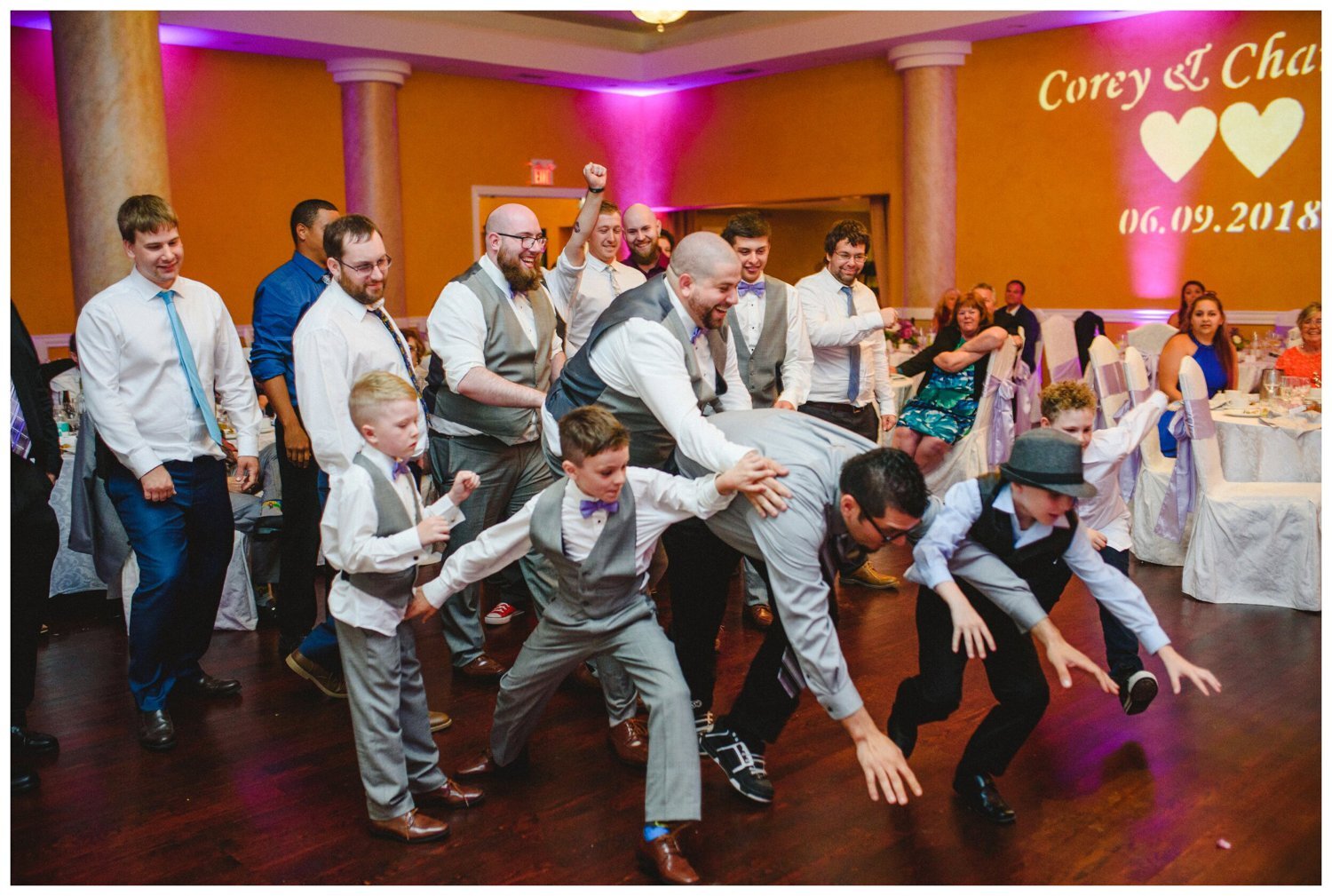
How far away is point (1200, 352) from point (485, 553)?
14.4 feet

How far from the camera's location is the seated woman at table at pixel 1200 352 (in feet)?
17.9

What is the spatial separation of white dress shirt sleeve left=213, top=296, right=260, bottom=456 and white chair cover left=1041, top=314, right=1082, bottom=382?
4.34m

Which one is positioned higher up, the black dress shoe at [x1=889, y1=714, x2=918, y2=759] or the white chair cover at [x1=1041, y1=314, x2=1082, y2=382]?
the white chair cover at [x1=1041, y1=314, x2=1082, y2=382]

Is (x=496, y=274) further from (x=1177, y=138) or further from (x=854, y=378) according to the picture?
(x=1177, y=138)

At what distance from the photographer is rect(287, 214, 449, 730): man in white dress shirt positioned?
10.3 ft

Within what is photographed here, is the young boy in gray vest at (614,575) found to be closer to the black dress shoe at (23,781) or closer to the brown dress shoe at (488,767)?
the brown dress shoe at (488,767)

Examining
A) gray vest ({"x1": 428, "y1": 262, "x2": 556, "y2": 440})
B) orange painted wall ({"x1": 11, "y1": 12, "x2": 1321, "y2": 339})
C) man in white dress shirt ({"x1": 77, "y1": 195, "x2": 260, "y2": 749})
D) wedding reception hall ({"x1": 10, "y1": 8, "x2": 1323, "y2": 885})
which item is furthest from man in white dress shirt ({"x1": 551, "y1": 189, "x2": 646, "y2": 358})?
orange painted wall ({"x1": 11, "y1": 12, "x2": 1321, "y2": 339})

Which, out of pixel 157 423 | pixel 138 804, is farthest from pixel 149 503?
pixel 138 804

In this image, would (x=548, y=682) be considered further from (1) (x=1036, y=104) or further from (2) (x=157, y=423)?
(1) (x=1036, y=104)

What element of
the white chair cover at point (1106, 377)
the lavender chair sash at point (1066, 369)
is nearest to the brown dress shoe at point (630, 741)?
the white chair cover at point (1106, 377)

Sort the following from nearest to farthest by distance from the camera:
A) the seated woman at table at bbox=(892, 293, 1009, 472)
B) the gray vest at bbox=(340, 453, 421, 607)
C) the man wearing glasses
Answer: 1. the man wearing glasses
2. the gray vest at bbox=(340, 453, 421, 607)
3. the seated woman at table at bbox=(892, 293, 1009, 472)

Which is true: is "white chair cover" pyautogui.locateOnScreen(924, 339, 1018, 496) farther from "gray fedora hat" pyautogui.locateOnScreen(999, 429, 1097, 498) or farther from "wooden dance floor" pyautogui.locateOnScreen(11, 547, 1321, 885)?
"gray fedora hat" pyautogui.locateOnScreen(999, 429, 1097, 498)

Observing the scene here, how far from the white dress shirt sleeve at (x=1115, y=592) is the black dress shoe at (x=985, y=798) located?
0.51m

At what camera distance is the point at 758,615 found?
4.22m
